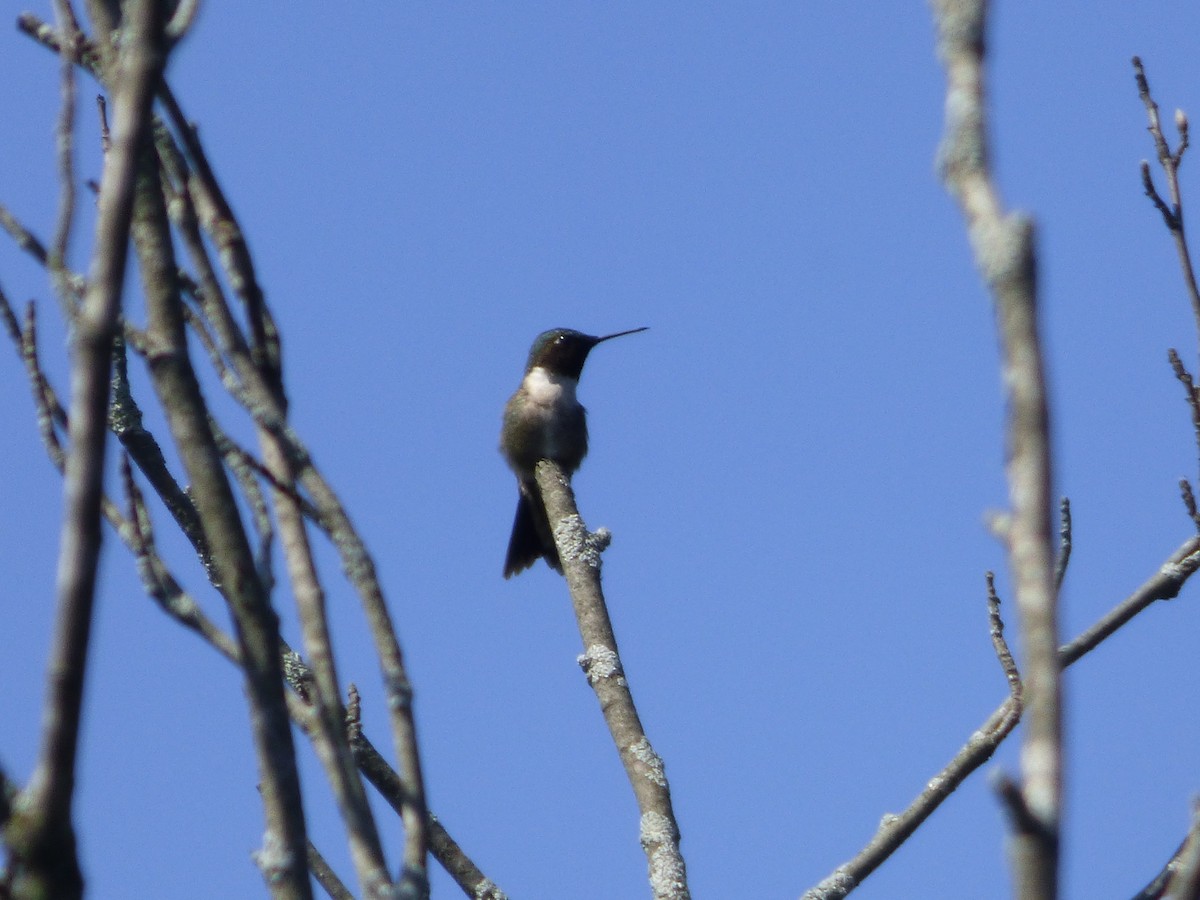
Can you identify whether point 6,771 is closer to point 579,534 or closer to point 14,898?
point 14,898

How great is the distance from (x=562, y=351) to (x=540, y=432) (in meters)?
0.93

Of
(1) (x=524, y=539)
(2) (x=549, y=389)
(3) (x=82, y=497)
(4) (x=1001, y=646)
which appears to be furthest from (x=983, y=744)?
(2) (x=549, y=389)

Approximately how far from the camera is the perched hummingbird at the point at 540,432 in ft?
24.2

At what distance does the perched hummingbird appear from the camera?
7.38 m

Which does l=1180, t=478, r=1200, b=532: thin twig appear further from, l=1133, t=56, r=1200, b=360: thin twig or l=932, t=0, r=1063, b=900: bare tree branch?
l=932, t=0, r=1063, b=900: bare tree branch

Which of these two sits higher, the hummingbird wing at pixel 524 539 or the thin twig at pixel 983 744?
the hummingbird wing at pixel 524 539

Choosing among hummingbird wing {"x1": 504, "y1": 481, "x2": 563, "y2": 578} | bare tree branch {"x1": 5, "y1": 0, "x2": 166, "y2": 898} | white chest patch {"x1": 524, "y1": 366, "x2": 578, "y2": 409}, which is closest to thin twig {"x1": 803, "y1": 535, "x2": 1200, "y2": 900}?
bare tree branch {"x1": 5, "y1": 0, "x2": 166, "y2": 898}

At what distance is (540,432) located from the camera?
24.9ft

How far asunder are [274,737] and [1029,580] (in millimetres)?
967

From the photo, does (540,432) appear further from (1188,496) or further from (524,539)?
(1188,496)

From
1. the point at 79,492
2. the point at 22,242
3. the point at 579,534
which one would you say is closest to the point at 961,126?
the point at 79,492

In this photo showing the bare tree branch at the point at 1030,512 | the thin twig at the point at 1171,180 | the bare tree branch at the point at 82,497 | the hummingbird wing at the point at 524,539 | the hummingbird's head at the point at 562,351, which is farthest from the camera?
the hummingbird's head at the point at 562,351

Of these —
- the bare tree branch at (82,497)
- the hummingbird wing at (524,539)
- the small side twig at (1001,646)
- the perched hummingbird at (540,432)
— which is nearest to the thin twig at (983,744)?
the small side twig at (1001,646)

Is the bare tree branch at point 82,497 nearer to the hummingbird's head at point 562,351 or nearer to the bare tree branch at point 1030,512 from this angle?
the bare tree branch at point 1030,512
